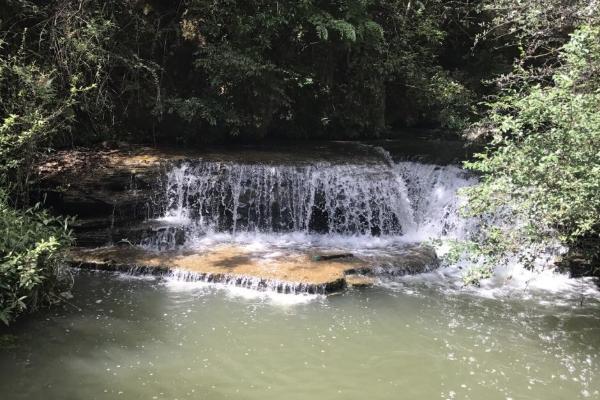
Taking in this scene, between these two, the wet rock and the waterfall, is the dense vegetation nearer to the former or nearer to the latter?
the waterfall

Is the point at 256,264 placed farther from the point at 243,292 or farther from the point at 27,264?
the point at 27,264

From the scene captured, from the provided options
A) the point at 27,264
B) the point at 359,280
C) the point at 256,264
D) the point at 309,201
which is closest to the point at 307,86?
the point at 309,201

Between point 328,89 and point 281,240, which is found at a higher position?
point 328,89

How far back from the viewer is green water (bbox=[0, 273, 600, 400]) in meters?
→ 4.68

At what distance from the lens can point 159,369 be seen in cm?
489

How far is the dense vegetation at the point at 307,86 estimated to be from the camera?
561cm

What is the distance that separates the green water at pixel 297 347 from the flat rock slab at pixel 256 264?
1.07ft

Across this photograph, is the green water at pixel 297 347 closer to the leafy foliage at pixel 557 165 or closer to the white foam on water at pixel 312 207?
the leafy foliage at pixel 557 165

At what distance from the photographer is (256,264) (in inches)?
302

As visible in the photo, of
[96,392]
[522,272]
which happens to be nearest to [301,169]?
[522,272]

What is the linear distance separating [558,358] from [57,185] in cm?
756

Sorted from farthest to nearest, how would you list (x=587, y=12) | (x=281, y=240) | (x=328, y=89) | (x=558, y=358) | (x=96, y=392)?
(x=328, y=89)
(x=281, y=240)
(x=587, y=12)
(x=558, y=358)
(x=96, y=392)

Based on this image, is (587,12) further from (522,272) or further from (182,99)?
(182,99)

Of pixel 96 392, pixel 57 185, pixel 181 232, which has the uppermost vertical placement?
pixel 57 185
